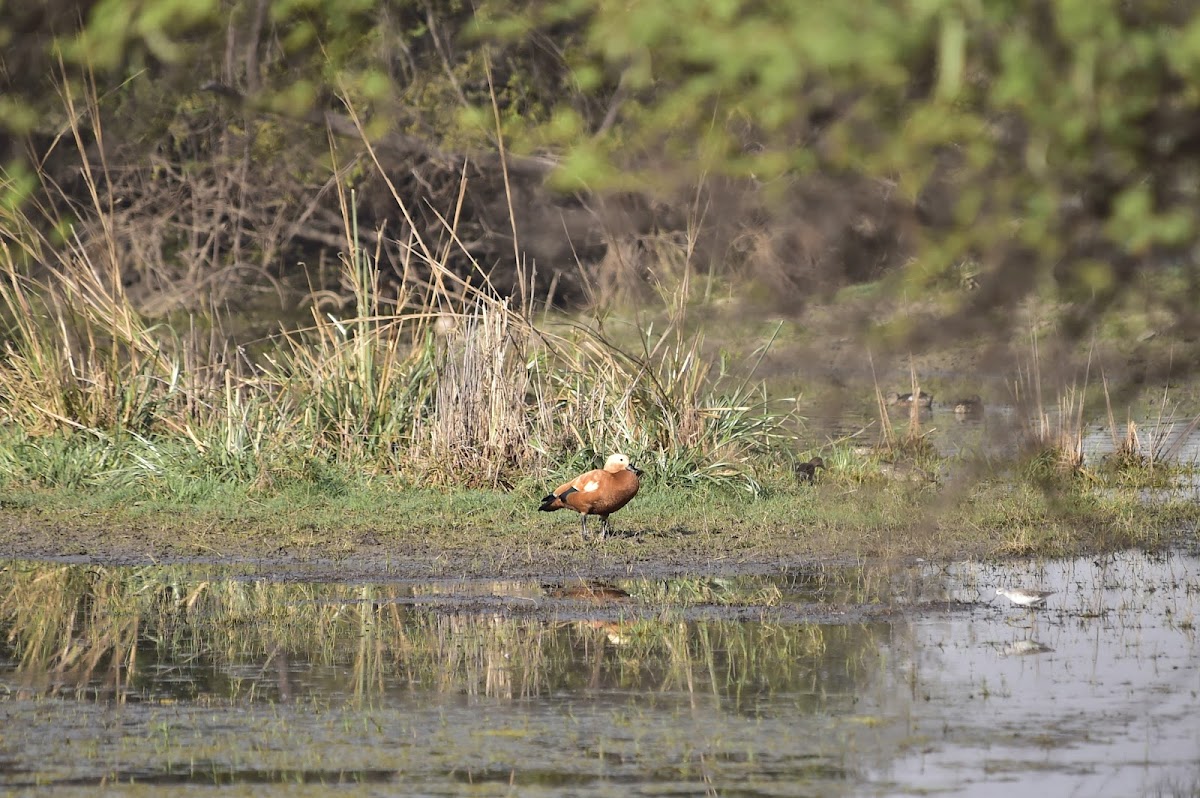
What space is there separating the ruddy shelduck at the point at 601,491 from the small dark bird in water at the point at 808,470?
2.83 metres

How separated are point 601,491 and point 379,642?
8.42ft

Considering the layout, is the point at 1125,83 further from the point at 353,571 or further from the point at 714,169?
the point at 353,571

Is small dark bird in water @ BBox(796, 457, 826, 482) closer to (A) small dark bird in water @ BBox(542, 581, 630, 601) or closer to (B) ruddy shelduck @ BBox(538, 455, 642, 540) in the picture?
(B) ruddy shelduck @ BBox(538, 455, 642, 540)

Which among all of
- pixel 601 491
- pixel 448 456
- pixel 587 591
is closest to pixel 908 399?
pixel 448 456

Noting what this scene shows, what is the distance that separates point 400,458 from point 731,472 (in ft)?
7.21

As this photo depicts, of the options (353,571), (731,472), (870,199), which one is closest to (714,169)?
(870,199)

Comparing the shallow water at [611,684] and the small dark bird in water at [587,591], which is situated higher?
the small dark bird in water at [587,591]

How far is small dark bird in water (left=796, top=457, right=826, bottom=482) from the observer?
490 inches

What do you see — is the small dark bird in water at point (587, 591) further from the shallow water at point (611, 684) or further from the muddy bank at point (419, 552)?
the muddy bank at point (419, 552)

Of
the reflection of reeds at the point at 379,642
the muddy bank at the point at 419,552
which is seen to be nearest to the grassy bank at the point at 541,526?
the muddy bank at the point at 419,552

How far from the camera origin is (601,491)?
959 centimetres

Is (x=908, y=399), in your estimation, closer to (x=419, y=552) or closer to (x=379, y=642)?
(x=419, y=552)

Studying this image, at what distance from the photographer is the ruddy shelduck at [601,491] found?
31.4ft

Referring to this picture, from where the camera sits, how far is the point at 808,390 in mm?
20469
